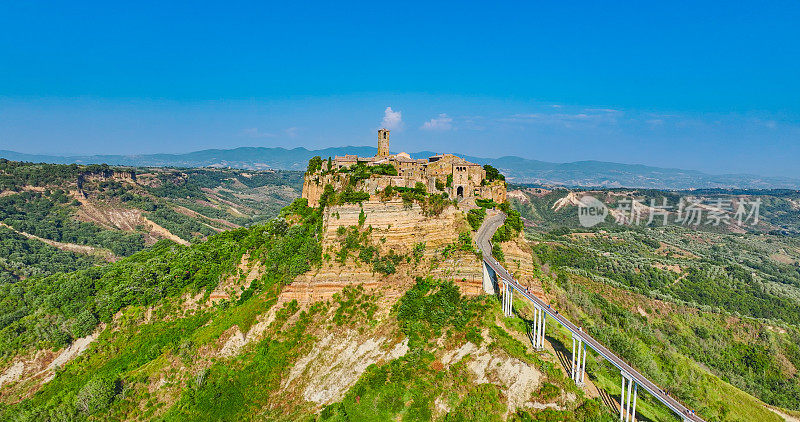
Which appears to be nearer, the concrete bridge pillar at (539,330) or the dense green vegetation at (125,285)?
the concrete bridge pillar at (539,330)

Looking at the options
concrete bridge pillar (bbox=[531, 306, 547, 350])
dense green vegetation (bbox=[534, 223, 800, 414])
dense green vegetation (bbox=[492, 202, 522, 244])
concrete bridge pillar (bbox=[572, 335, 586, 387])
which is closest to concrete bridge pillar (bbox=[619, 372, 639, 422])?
concrete bridge pillar (bbox=[572, 335, 586, 387])

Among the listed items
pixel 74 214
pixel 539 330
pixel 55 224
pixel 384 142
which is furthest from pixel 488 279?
pixel 74 214

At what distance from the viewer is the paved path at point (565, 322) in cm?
2727

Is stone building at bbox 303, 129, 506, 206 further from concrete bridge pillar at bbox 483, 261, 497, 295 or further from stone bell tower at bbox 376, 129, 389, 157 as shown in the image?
concrete bridge pillar at bbox 483, 261, 497, 295

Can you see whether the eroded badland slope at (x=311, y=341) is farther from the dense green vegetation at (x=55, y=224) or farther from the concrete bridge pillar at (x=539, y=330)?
the dense green vegetation at (x=55, y=224)

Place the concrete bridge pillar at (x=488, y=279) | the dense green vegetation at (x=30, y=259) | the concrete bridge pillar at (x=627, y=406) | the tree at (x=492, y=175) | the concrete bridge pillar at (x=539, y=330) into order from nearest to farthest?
the concrete bridge pillar at (x=627, y=406) < the concrete bridge pillar at (x=539, y=330) < the concrete bridge pillar at (x=488, y=279) < the tree at (x=492, y=175) < the dense green vegetation at (x=30, y=259)

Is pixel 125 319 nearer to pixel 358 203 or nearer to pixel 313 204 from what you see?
pixel 313 204

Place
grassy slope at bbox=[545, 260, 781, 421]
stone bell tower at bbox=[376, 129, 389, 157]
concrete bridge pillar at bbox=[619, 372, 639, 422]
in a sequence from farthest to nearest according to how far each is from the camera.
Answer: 1. stone bell tower at bbox=[376, 129, 389, 157]
2. grassy slope at bbox=[545, 260, 781, 421]
3. concrete bridge pillar at bbox=[619, 372, 639, 422]

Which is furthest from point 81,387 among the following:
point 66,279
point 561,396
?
point 561,396

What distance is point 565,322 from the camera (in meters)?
33.4

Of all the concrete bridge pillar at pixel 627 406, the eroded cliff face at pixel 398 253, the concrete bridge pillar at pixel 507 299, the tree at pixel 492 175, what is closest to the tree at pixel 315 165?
the eroded cliff face at pixel 398 253

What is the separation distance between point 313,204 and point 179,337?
932 inches

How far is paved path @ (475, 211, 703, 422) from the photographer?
1073 inches

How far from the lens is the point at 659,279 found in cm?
8719
